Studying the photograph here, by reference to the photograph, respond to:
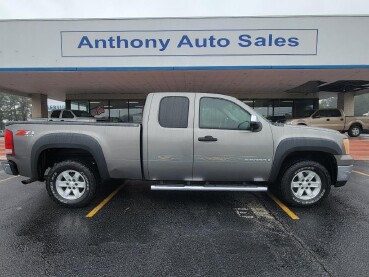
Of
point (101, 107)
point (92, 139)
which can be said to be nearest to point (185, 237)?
point (92, 139)

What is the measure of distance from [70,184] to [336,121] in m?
16.8

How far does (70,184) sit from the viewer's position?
472 centimetres

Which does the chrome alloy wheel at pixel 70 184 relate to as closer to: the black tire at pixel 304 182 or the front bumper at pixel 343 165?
the black tire at pixel 304 182

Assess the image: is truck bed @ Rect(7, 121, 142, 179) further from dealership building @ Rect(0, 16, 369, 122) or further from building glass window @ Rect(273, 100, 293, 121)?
building glass window @ Rect(273, 100, 293, 121)

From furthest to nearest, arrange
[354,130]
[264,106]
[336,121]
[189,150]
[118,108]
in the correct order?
1. [118,108]
2. [264,106]
3. [354,130]
4. [336,121]
5. [189,150]

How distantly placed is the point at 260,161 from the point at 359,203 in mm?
2210

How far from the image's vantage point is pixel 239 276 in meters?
2.79

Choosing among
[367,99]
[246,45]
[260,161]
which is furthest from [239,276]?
[367,99]

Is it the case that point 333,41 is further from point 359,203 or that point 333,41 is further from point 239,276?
point 239,276

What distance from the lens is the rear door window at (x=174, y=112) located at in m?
4.49

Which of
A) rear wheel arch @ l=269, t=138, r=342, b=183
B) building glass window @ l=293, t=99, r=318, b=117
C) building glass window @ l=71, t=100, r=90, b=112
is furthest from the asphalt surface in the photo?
building glass window @ l=293, t=99, r=318, b=117

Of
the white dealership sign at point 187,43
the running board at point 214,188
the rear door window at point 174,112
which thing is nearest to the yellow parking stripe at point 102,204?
the running board at point 214,188

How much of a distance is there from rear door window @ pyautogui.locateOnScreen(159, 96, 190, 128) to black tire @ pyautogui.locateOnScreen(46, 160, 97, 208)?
1572 millimetres

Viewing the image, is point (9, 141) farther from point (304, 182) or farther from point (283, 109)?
point (283, 109)
